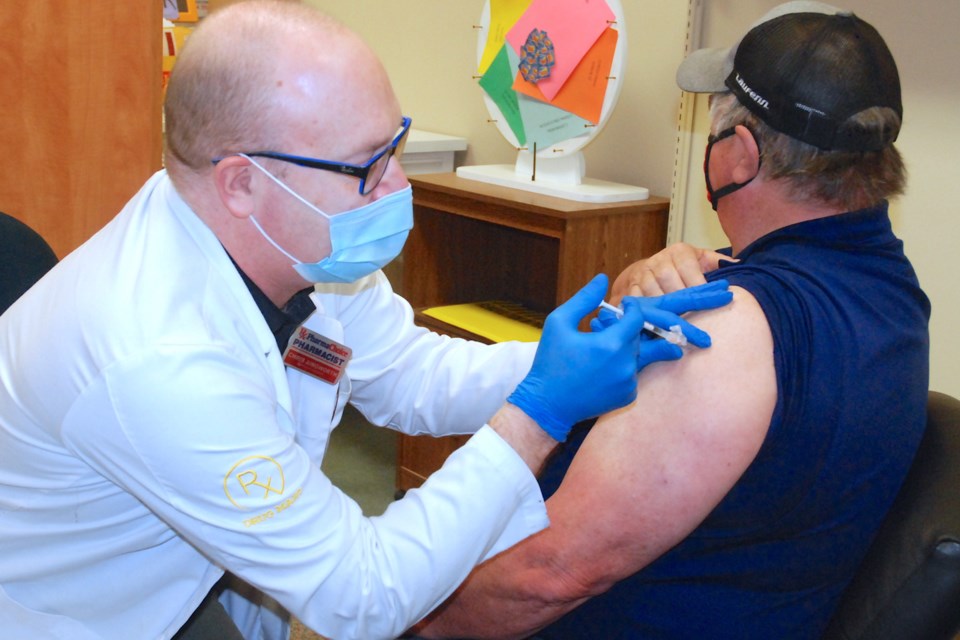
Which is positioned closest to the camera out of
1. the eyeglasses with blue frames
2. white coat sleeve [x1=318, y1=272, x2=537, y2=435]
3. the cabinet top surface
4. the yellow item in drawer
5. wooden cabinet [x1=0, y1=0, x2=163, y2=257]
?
the eyeglasses with blue frames

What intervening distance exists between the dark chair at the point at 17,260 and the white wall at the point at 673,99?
137 cm

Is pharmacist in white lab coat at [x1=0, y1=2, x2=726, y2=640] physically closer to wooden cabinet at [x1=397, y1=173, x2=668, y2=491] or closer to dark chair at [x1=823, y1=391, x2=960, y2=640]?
dark chair at [x1=823, y1=391, x2=960, y2=640]

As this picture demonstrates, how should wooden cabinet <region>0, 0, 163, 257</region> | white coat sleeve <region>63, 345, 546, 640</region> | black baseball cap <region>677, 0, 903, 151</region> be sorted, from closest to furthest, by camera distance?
white coat sleeve <region>63, 345, 546, 640</region>, black baseball cap <region>677, 0, 903, 151</region>, wooden cabinet <region>0, 0, 163, 257</region>

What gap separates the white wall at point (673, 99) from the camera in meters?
1.81

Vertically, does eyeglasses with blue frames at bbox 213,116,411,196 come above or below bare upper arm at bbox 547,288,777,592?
above

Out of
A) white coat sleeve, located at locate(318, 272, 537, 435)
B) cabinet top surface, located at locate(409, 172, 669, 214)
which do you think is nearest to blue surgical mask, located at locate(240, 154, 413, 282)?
white coat sleeve, located at locate(318, 272, 537, 435)

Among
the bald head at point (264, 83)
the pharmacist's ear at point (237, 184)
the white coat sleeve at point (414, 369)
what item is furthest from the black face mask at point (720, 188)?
the pharmacist's ear at point (237, 184)

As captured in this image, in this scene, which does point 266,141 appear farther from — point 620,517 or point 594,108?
point 594,108

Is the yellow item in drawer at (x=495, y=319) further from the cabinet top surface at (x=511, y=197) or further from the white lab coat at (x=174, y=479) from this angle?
the white lab coat at (x=174, y=479)

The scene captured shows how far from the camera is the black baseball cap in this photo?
Result: 1150 mm

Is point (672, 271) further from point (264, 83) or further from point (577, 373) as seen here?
point (264, 83)

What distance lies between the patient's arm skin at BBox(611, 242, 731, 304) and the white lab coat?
15.4 inches

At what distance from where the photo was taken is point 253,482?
0.95 meters

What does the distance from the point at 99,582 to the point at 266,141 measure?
0.52m
